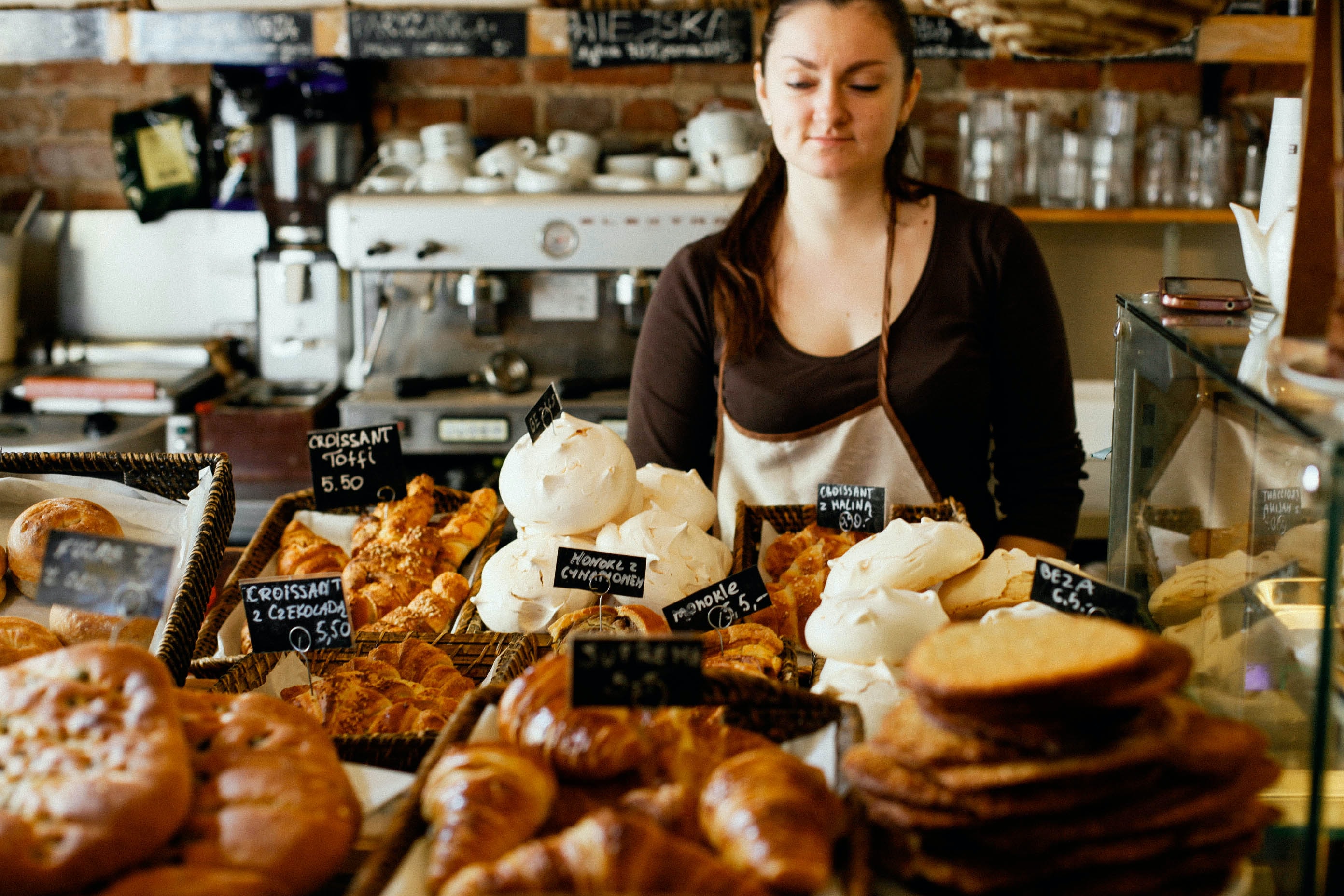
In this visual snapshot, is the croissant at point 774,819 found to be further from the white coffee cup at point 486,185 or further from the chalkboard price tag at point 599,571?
the white coffee cup at point 486,185

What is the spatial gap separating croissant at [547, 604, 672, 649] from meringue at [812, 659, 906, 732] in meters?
0.21

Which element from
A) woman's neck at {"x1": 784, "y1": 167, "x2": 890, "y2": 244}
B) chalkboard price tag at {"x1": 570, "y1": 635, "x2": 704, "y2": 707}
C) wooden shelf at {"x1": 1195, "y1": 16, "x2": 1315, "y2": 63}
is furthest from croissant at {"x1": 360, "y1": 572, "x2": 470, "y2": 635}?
wooden shelf at {"x1": 1195, "y1": 16, "x2": 1315, "y2": 63}

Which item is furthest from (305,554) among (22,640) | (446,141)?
(446,141)

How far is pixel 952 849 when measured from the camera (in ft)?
2.67

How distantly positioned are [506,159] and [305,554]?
5.69ft

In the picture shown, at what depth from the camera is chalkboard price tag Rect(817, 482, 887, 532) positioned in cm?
162

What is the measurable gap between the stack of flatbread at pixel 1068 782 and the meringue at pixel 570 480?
0.75 meters

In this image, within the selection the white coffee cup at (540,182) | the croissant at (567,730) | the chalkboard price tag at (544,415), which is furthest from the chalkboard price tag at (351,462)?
the white coffee cup at (540,182)

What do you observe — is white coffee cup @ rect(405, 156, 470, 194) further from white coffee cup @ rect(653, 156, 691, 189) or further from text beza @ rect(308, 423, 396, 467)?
text beza @ rect(308, 423, 396, 467)

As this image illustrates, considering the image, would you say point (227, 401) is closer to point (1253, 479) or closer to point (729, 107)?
point (729, 107)

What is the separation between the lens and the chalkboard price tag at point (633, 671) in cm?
91

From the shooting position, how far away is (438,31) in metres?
3.01

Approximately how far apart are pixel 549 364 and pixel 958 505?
1751 mm

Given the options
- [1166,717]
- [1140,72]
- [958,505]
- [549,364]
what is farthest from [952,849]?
[1140,72]
